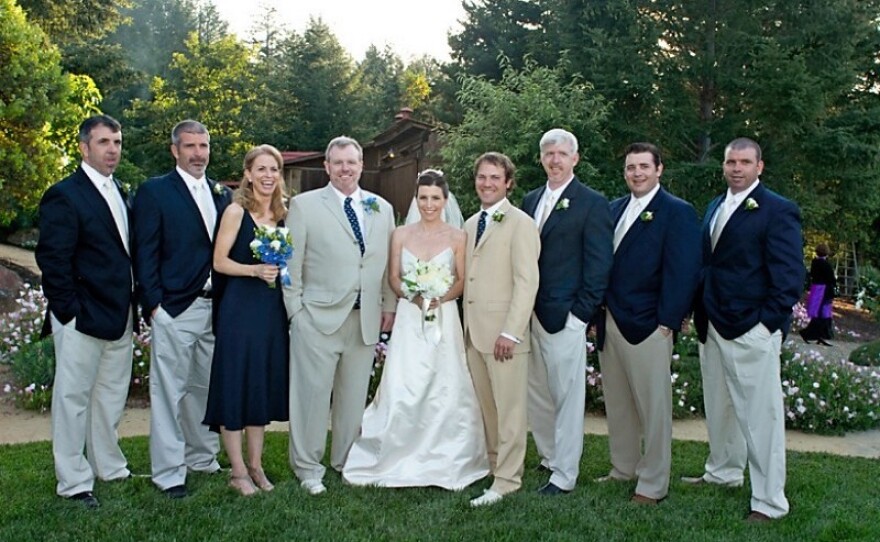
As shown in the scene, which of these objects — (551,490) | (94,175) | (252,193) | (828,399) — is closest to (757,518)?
(551,490)

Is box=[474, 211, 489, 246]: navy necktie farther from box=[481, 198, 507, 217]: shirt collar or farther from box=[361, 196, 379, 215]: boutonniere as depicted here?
box=[361, 196, 379, 215]: boutonniere

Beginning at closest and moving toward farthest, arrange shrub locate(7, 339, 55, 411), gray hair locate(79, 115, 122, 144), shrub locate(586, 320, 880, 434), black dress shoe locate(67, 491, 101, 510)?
1. black dress shoe locate(67, 491, 101, 510)
2. gray hair locate(79, 115, 122, 144)
3. shrub locate(7, 339, 55, 411)
4. shrub locate(586, 320, 880, 434)

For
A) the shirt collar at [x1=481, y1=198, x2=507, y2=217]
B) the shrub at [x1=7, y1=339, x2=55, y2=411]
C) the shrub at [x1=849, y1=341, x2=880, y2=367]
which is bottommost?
the shrub at [x1=849, y1=341, x2=880, y2=367]

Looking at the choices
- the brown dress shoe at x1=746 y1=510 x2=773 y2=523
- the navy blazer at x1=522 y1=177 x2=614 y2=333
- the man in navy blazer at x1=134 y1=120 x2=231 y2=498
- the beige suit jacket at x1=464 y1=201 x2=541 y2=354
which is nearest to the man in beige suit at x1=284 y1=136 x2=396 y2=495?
the man in navy blazer at x1=134 y1=120 x2=231 y2=498

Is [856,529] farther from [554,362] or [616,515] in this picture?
[554,362]

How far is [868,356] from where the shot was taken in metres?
11.3

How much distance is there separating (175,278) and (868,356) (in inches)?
394

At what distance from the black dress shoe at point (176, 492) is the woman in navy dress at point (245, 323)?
0.31m

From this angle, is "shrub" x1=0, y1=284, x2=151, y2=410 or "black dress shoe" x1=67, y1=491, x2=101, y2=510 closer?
"black dress shoe" x1=67, y1=491, x2=101, y2=510

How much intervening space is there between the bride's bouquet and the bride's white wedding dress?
183mm

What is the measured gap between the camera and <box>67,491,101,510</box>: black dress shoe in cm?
500

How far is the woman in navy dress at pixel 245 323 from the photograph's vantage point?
5.16 m

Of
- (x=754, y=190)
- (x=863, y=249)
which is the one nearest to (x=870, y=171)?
(x=863, y=249)

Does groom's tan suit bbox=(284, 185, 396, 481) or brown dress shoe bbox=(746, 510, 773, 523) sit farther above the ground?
groom's tan suit bbox=(284, 185, 396, 481)
